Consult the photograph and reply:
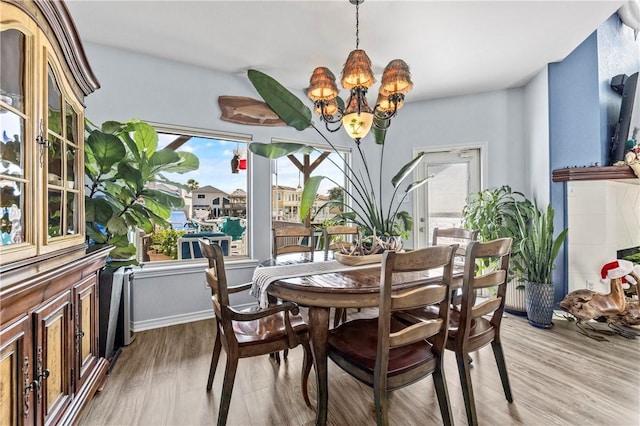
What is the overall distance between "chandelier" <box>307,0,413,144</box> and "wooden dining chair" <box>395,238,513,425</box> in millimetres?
1231

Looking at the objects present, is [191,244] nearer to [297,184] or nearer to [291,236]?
[291,236]

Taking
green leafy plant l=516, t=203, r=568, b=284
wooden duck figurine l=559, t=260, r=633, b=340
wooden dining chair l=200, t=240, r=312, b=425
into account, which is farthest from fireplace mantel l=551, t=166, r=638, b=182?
wooden dining chair l=200, t=240, r=312, b=425

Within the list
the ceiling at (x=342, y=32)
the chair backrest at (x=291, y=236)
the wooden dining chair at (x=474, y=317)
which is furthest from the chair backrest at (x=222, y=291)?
the ceiling at (x=342, y=32)

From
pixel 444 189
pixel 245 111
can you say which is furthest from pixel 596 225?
pixel 245 111

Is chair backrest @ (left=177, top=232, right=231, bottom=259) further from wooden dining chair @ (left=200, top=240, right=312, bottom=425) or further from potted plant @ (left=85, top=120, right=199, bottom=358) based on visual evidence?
wooden dining chair @ (left=200, top=240, right=312, bottom=425)

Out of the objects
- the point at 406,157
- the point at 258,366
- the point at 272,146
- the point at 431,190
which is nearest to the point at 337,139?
the point at 406,157

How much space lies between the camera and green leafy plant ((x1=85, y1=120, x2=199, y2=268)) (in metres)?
2.09

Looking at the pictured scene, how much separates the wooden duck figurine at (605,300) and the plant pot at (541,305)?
174 mm

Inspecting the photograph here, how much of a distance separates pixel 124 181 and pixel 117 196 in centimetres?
17

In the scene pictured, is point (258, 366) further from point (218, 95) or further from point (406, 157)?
point (406, 157)

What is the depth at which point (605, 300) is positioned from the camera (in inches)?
106

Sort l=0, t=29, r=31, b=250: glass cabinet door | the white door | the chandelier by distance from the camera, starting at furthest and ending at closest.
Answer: the white door < the chandelier < l=0, t=29, r=31, b=250: glass cabinet door

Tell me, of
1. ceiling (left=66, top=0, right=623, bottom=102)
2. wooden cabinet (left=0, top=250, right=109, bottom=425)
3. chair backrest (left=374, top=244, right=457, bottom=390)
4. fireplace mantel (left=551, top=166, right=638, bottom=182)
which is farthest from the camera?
fireplace mantel (left=551, top=166, right=638, bottom=182)

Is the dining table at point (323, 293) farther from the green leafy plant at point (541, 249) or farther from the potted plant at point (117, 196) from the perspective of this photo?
the green leafy plant at point (541, 249)
